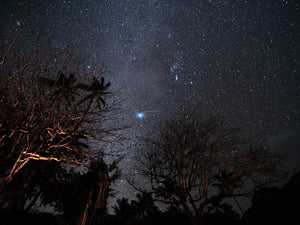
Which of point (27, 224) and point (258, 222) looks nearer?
point (27, 224)

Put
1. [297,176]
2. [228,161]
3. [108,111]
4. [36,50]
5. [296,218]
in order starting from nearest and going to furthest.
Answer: [36,50]
[108,111]
[228,161]
[296,218]
[297,176]

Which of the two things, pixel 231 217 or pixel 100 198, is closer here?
pixel 100 198

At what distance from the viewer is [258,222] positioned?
19.0 metres

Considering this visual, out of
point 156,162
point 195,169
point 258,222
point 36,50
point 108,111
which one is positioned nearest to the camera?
point 36,50

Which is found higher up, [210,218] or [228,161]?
[228,161]

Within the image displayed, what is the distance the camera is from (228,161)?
9859mm

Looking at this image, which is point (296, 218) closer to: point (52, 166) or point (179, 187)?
point (179, 187)

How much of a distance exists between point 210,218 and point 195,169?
1424cm

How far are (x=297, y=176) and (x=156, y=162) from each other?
1820 cm

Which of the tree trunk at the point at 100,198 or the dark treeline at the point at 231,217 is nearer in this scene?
the tree trunk at the point at 100,198

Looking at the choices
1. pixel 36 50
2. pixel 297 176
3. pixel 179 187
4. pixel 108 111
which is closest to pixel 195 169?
pixel 179 187

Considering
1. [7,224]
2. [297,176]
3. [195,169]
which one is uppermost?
[297,176]

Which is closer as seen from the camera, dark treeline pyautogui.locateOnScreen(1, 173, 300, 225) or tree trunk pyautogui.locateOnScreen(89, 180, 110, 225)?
tree trunk pyautogui.locateOnScreen(89, 180, 110, 225)

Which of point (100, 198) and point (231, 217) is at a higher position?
point (231, 217)
